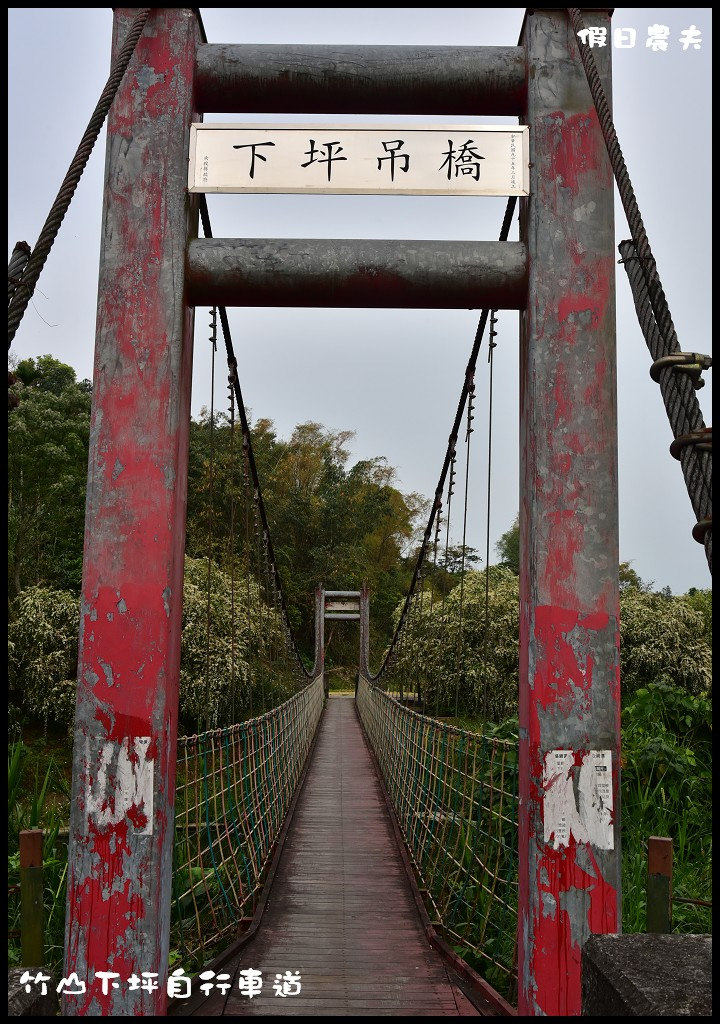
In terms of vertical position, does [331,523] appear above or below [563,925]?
above

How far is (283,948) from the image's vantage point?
2.35 meters

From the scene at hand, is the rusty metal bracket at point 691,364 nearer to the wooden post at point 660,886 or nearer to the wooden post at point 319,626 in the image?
the wooden post at point 660,886

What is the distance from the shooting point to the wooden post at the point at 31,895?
6.18 ft

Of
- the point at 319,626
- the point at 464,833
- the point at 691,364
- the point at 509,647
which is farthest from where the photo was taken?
the point at 319,626

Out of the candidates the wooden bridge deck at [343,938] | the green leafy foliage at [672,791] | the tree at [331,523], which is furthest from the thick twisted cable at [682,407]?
the tree at [331,523]

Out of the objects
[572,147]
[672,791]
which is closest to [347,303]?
[572,147]

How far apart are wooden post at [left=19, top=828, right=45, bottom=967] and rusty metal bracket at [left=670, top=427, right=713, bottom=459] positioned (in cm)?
161

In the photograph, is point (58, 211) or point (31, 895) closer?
point (58, 211)

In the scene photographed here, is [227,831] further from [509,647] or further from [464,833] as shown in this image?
[509,647]

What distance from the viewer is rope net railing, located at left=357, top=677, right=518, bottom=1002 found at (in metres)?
2.24

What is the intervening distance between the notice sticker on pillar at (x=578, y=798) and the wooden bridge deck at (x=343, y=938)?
0.52 m

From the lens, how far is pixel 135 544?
179 cm

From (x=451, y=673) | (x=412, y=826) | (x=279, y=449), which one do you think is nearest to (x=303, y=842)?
(x=412, y=826)

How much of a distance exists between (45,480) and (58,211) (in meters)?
6.83
